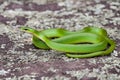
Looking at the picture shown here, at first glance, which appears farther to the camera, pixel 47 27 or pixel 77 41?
pixel 47 27

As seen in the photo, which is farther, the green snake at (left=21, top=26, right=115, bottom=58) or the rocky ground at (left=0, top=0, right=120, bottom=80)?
the green snake at (left=21, top=26, right=115, bottom=58)

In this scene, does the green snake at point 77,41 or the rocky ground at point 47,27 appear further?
the green snake at point 77,41

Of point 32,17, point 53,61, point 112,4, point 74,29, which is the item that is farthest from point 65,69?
point 112,4
